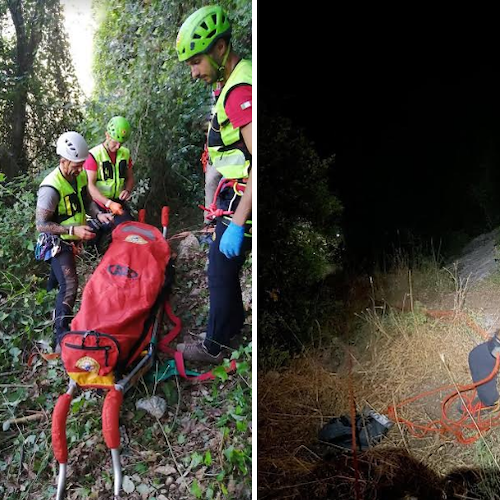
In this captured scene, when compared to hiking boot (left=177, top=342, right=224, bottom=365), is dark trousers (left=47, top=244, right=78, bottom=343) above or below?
above

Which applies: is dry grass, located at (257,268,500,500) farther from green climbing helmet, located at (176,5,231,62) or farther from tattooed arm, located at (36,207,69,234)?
green climbing helmet, located at (176,5,231,62)

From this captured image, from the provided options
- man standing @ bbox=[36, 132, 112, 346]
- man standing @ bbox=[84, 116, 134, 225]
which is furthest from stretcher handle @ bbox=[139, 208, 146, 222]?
man standing @ bbox=[36, 132, 112, 346]

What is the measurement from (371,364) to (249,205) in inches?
35.0

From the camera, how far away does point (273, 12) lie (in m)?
2.32

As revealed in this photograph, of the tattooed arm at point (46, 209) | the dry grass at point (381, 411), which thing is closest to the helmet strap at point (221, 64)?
the tattooed arm at point (46, 209)

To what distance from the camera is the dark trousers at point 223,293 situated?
6.68 feet

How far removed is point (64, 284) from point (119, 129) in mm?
596

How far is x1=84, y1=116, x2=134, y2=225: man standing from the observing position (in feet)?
6.68

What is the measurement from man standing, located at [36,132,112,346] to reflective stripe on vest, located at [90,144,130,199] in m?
0.06

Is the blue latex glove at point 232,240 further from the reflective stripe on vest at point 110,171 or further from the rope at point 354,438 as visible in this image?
the rope at point 354,438

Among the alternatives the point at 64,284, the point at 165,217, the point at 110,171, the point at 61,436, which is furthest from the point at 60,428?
the point at 110,171

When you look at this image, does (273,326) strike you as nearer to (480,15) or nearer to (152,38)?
(152,38)

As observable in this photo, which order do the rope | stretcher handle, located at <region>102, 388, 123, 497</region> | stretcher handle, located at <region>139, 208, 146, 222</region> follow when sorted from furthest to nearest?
the rope → stretcher handle, located at <region>139, 208, 146, 222</region> → stretcher handle, located at <region>102, 388, 123, 497</region>

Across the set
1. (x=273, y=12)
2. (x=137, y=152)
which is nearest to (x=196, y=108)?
(x=137, y=152)
